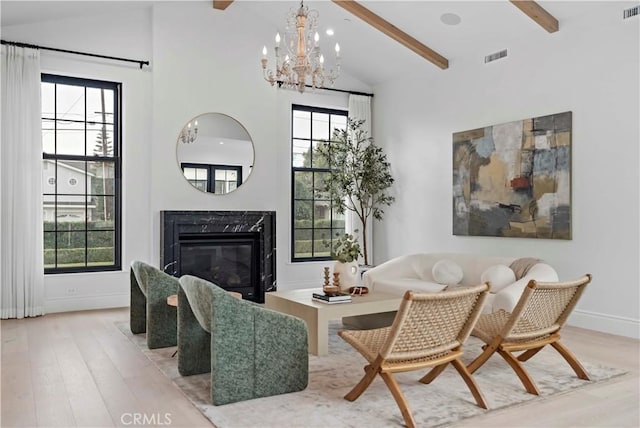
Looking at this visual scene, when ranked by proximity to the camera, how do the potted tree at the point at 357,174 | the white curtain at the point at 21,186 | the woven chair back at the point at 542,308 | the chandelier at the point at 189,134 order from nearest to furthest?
1. the woven chair back at the point at 542,308
2. the white curtain at the point at 21,186
3. the chandelier at the point at 189,134
4. the potted tree at the point at 357,174

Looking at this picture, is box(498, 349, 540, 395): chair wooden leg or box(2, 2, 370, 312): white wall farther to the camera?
box(2, 2, 370, 312): white wall

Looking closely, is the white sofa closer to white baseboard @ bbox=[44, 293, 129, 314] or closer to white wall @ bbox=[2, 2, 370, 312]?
white wall @ bbox=[2, 2, 370, 312]

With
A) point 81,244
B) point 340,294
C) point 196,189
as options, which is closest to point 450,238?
point 340,294

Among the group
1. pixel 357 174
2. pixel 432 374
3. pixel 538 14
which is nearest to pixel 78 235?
pixel 357 174

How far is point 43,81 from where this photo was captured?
6.33 m

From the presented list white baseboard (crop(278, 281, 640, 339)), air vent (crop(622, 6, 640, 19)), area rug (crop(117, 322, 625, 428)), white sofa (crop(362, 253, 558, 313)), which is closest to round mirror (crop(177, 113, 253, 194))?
white sofa (crop(362, 253, 558, 313))

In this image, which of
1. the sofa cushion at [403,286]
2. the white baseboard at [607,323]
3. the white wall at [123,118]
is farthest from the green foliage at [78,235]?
the white baseboard at [607,323]

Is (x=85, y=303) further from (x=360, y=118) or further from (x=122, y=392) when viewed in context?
(x=360, y=118)

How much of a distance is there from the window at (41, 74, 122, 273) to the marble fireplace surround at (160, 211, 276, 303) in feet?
2.10

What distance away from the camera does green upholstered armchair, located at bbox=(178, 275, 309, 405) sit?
3.19 metres

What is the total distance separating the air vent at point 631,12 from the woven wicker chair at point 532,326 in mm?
2875

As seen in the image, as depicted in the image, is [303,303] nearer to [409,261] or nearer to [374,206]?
[409,261]

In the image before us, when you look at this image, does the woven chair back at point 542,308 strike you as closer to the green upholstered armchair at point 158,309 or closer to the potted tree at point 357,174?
the green upholstered armchair at point 158,309

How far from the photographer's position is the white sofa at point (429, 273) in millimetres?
5074
